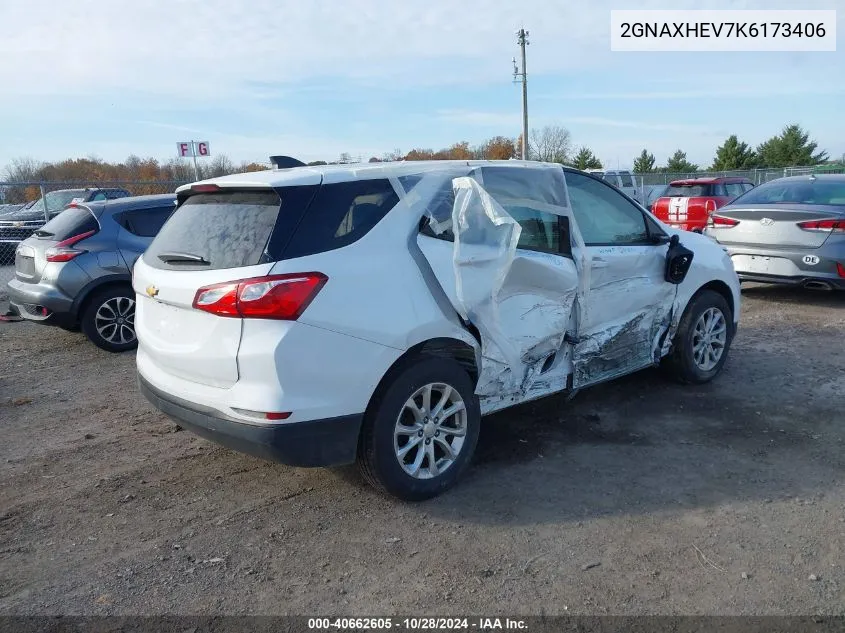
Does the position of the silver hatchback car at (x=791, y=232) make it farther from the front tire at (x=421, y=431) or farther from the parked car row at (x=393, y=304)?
the front tire at (x=421, y=431)

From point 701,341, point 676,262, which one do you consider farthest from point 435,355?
point 701,341

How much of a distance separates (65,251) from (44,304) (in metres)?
0.58

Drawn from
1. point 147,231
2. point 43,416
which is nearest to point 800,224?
point 147,231

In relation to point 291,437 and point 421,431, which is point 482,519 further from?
point 291,437

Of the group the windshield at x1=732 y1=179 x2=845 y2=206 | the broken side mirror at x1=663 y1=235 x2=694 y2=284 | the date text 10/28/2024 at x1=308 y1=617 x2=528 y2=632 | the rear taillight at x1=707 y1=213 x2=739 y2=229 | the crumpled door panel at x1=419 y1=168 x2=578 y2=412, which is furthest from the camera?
the rear taillight at x1=707 y1=213 x2=739 y2=229

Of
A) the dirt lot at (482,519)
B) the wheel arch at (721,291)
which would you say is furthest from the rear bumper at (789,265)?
the dirt lot at (482,519)

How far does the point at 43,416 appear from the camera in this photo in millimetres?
5227

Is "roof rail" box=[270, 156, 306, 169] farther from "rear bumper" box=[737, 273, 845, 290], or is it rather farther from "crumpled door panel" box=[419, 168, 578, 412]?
"rear bumper" box=[737, 273, 845, 290]

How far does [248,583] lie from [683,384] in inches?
152

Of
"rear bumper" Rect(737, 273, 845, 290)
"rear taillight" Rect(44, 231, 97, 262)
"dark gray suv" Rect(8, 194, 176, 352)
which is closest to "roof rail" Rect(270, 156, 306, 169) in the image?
"dark gray suv" Rect(8, 194, 176, 352)

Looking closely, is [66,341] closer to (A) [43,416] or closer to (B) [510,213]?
(A) [43,416]

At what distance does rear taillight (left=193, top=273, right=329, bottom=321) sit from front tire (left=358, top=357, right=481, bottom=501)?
25.9 inches

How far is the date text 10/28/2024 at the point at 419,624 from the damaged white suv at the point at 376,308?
0.80 meters

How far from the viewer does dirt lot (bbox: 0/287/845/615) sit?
2902 millimetres
